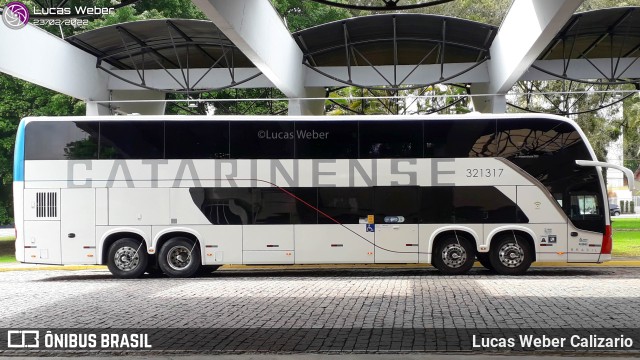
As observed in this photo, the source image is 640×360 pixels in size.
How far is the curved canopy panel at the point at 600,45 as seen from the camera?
20094mm

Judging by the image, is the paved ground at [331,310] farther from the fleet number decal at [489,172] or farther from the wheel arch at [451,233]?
the fleet number decal at [489,172]

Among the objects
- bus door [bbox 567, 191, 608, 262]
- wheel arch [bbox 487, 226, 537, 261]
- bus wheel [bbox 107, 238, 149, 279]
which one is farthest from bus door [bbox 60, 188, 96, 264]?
bus door [bbox 567, 191, 608, 262]

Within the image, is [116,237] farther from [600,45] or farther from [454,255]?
[600,45]

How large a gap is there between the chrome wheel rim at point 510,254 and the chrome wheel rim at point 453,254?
87 cm

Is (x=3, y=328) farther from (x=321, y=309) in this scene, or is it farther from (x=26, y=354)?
(x=321, y=309)

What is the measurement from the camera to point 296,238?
17.9 metres

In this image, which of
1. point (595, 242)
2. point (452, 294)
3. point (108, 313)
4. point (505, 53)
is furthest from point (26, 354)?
point (505, 53)

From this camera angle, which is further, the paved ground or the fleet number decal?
the fleet number decal

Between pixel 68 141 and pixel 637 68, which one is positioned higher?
pixel 637 68

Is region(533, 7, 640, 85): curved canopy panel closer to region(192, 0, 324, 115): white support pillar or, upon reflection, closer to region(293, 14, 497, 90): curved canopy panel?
region(293, 14, 497, 90): curved canopy panel

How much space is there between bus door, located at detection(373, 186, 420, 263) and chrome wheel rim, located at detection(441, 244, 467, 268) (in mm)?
697

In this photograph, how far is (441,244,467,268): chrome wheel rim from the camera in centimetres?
1788

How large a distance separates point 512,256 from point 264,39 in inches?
308

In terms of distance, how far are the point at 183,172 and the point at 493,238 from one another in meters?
7.60
